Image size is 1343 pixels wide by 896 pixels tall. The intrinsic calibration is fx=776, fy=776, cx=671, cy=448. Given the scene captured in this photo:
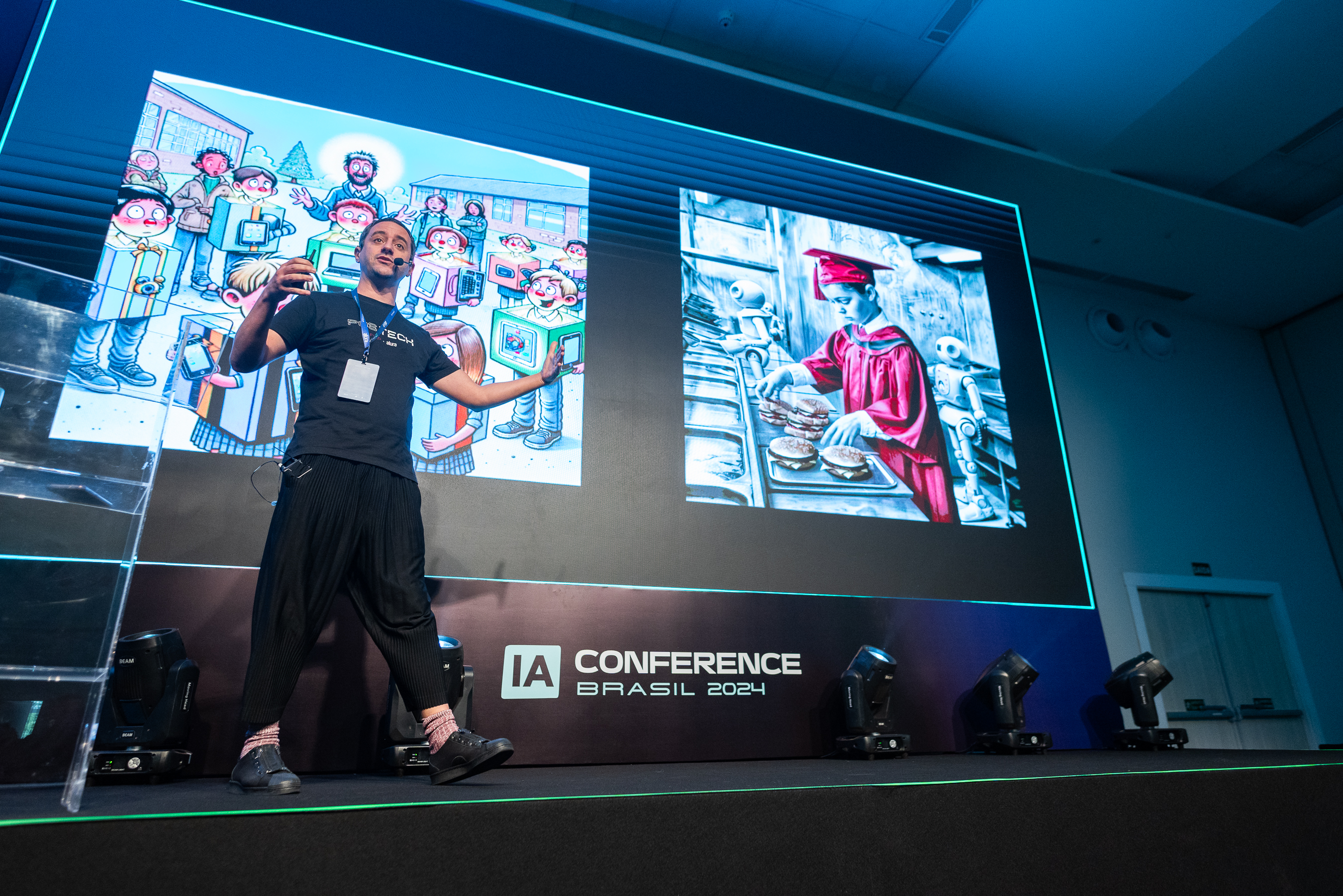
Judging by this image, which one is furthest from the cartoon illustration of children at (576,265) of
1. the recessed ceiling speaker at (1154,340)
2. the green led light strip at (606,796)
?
the recessed ceiling speaker at (1154,340)

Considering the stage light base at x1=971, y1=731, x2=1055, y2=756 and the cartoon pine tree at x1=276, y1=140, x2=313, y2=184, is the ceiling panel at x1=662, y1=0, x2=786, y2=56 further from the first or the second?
the stage light base at x1=971, y1=731, x2=1055, y2=756

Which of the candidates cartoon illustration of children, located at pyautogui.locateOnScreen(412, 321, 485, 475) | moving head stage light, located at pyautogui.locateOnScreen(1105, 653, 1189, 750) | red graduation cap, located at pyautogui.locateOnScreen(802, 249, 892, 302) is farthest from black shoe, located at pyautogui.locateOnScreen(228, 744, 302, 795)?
moving head stage light, located at pyautogui.locateOnScreen(1105, 653, 1189, 750)

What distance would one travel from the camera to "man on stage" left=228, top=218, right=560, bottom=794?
6.12 ft

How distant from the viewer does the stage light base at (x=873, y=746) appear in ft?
9.84

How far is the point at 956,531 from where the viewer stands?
371 centimetres

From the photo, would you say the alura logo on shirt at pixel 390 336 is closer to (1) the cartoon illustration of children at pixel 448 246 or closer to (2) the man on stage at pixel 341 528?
(2) the man on stage at pixel 341 528

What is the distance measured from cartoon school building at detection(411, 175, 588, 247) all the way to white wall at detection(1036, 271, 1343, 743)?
13.8 ft

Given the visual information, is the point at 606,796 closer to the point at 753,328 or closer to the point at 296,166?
the point at 753,328

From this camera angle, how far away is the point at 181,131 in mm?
3018

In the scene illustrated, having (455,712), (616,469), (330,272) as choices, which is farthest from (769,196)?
(455,712)

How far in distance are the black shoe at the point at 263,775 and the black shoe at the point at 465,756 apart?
34mm

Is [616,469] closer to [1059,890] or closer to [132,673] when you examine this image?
[132,673]

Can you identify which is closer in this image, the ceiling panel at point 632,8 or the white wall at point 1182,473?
the ceiling panel at point 632,8

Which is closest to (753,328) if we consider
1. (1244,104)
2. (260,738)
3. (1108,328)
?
(260,738)
